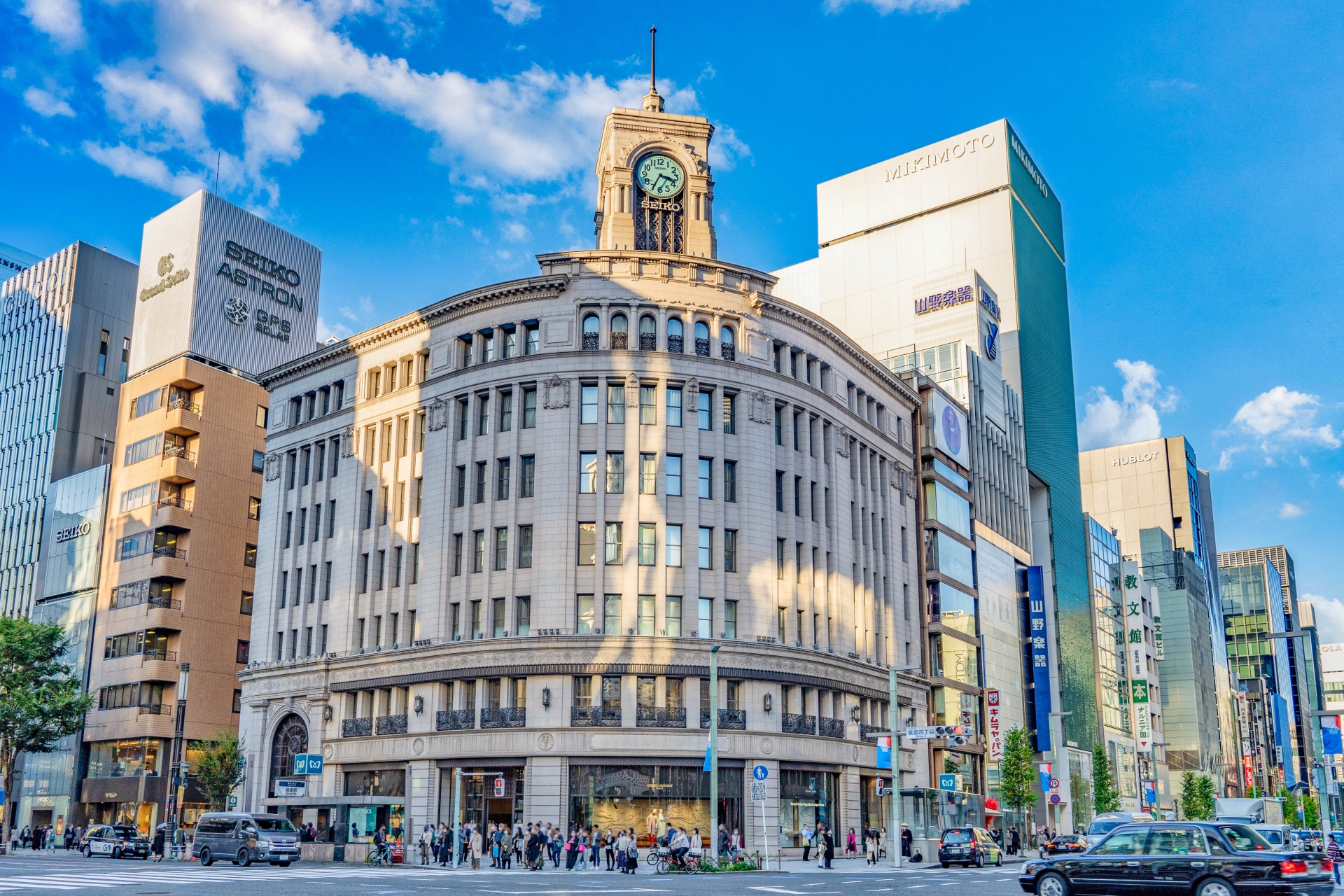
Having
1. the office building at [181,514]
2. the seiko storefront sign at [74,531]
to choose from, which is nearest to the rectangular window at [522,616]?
the office building at [181,514]

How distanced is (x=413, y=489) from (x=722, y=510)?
1654 centimetres

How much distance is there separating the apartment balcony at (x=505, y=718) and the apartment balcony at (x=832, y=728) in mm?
15028

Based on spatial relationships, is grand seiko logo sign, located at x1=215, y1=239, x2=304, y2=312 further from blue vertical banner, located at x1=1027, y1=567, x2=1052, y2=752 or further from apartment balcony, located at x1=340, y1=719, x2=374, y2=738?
blue vertical banner, located at x1=1027, y1=567, x2=1052, y2=752

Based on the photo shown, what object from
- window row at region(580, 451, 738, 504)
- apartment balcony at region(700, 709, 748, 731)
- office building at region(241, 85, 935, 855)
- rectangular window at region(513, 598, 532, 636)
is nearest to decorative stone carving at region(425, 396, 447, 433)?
office building at region(241, 85, 935, 855)

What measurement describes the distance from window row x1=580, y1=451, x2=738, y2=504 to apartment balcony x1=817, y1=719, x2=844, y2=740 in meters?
12.6

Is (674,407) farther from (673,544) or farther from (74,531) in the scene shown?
(74,531)

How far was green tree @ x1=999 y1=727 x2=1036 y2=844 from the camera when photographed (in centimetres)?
7619

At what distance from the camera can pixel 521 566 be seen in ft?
185

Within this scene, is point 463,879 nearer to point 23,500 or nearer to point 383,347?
point 383,347

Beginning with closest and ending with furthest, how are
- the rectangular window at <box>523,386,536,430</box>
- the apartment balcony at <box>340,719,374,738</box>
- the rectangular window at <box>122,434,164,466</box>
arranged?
the rectangular window at <box>523,386,536,430</box>
the apartment balcony at <box>340,719,374,738</box>
the rectangular window at <box>122,434,164,466</box>

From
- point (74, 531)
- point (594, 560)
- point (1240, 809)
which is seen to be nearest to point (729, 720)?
point (594, 560)

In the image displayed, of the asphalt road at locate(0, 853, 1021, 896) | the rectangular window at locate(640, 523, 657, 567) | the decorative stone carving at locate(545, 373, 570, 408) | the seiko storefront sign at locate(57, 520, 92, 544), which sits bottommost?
the asphalt road at locate(0, 853, 1021, 896)

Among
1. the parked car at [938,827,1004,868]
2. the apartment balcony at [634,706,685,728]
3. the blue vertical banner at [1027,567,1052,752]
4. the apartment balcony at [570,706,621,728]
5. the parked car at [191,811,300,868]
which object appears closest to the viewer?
Answer: the parked car at [191,811,300,868]

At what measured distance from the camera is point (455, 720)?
55375mm
